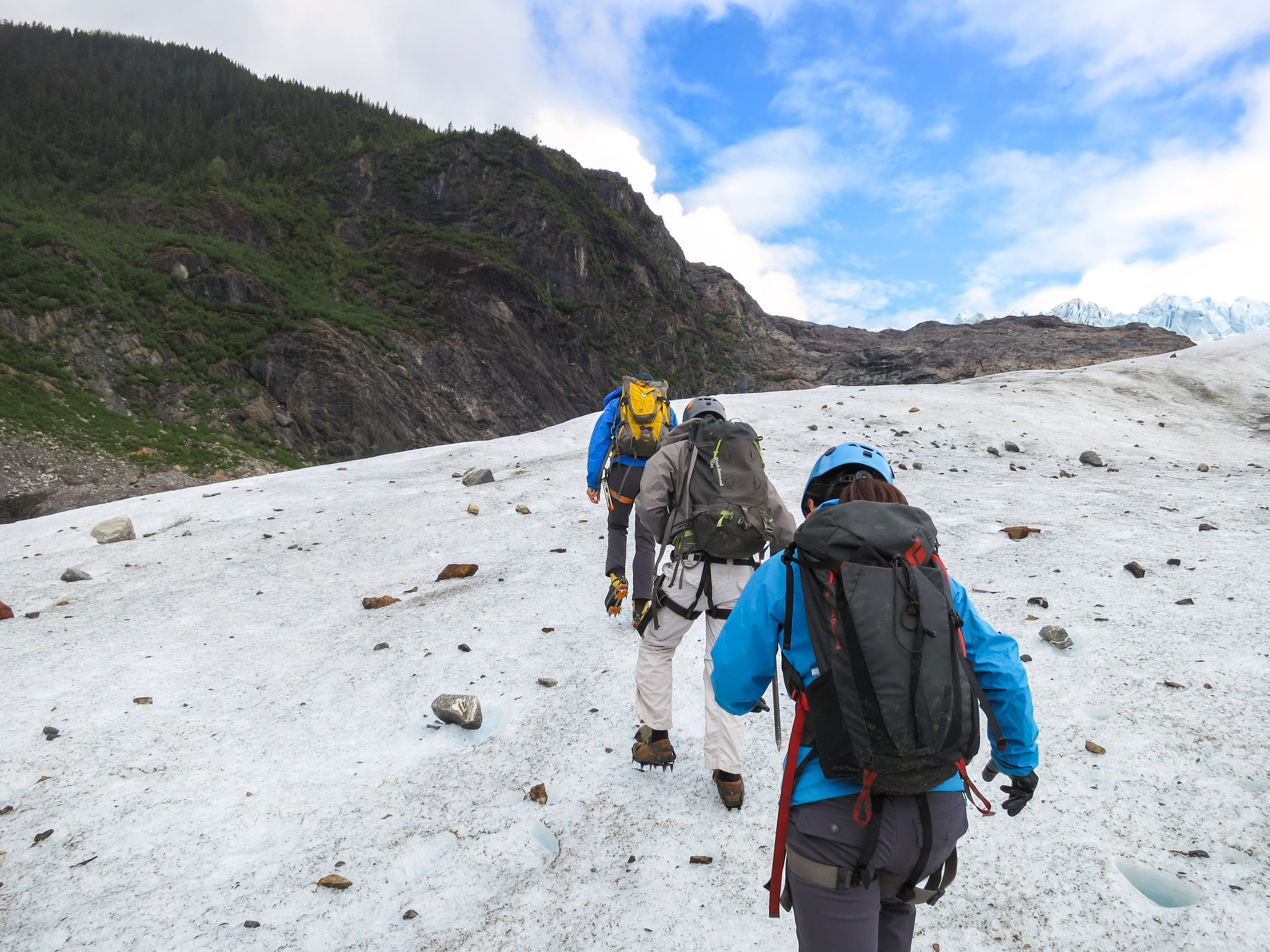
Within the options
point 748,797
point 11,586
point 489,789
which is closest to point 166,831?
point 489,789

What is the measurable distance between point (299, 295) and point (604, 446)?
112 feet

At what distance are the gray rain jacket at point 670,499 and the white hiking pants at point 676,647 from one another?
0.26 m

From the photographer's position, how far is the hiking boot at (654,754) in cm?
400

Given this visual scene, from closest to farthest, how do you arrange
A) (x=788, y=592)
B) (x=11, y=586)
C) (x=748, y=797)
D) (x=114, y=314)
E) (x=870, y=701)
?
(x=870, y=701), (x=788, y=592), (x=748, y=797), (x=11, y=586), (x=114, y=314)

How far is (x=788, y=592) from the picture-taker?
208 cm

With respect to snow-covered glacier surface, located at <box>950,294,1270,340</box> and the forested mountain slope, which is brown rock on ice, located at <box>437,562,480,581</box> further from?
snow-covered glacier surface, located at <box>950,294,1270,340</box>

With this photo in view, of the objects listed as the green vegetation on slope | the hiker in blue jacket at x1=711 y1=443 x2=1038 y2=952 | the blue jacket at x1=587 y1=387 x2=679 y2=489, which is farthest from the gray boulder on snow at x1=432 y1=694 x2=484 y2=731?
the green vegetation on slope

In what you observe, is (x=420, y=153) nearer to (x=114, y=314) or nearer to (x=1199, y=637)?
(x=114, y=314)

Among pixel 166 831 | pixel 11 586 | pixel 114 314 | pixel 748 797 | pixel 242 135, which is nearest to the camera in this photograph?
pixel 166 831

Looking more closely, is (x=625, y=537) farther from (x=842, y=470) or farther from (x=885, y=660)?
(x=885, y=660)

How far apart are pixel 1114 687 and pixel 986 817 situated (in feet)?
5.97

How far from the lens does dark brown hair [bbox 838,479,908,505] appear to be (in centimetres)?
217

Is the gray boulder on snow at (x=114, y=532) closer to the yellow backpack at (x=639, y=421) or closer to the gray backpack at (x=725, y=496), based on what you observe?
the yellow backpack at (x=639, y=421)

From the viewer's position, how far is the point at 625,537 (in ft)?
20.3
